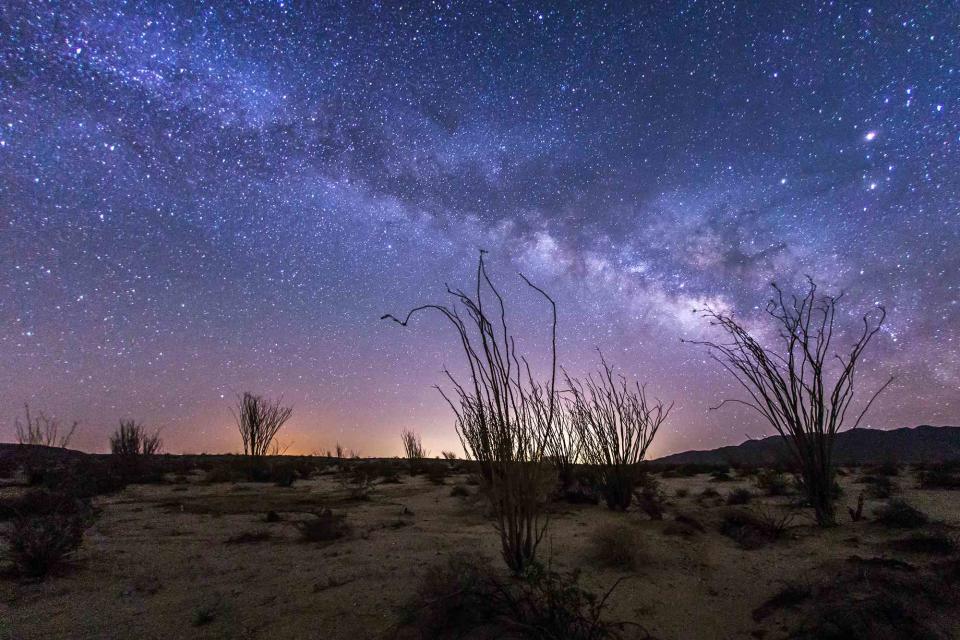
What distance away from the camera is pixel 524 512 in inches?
146

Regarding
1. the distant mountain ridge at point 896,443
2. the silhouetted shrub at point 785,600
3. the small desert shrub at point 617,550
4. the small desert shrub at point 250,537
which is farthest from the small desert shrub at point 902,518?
the distant mountain ridge at point 896,443

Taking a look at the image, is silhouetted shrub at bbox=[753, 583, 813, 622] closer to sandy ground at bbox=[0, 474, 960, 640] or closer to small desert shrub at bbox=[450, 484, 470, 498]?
sandy ground at bbox=[0, 474, 960, 640]

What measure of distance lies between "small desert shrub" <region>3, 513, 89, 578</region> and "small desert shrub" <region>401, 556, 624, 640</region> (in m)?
3.50

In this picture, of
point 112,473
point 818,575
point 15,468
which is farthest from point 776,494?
point 15,468

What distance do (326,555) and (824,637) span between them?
13.3 ft

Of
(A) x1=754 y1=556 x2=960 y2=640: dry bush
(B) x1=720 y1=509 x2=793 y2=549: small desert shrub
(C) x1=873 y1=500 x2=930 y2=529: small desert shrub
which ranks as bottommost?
(B) x1=720 y1=509 x2=793 y2=549: small desert shrub

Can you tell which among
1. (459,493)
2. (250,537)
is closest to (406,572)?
(250,537)

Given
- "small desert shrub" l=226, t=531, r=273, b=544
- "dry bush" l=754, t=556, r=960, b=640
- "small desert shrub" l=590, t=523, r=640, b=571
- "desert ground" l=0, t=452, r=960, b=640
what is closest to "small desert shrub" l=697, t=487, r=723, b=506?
"desert ground" l=0, t=452, r=960, b=640

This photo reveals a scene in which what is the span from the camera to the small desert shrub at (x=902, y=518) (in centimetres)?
474

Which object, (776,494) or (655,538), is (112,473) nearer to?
(655,538)

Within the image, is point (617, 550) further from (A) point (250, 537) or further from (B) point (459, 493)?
(B) point (459, 493)

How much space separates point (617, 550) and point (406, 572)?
74.7 inches

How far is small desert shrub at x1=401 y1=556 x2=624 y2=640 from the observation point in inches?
95.7

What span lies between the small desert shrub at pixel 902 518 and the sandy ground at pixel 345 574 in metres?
0.21
